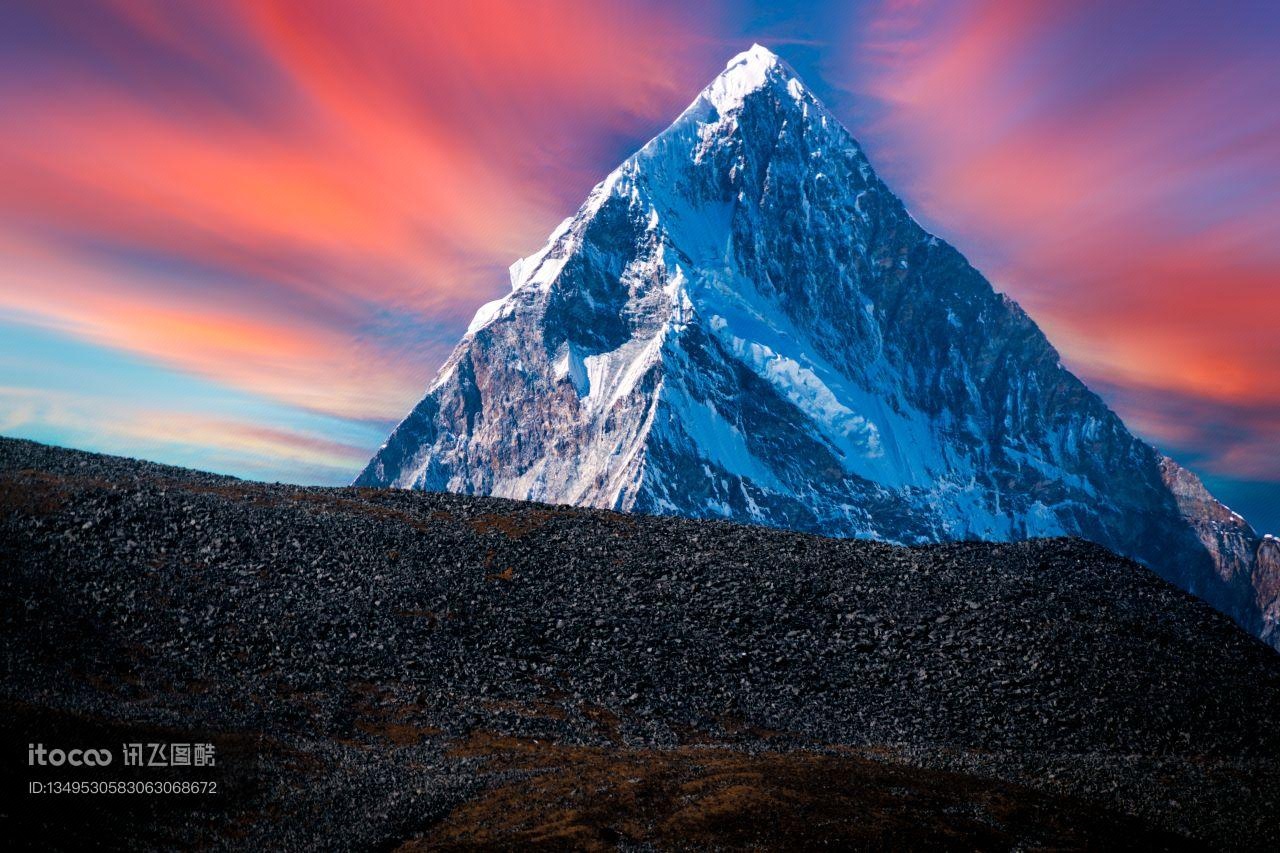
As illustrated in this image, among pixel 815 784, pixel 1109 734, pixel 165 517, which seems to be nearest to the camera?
pixel 815 784

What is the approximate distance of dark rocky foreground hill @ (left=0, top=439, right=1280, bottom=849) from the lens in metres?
35.2

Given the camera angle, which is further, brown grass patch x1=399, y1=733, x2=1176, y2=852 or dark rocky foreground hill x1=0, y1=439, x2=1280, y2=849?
dark rocky foreground hill x1=0, y1=439, x2=1280, y2=849

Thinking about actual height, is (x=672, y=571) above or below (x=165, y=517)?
below

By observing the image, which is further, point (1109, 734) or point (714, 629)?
point (714, 629)

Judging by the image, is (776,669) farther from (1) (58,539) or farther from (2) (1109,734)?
(1) (58,539)

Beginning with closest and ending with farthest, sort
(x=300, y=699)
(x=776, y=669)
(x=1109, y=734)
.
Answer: (x=300, y=699) < (x=1109, y=734) < (x=776, y=669)

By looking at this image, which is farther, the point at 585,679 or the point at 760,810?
the point at 585,679

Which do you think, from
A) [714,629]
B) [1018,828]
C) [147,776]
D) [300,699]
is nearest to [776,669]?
[714,629]

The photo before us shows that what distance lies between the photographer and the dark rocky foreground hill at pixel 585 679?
35.2 metres

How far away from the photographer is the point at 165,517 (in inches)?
2638

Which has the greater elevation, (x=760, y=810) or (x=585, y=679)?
(x=585, y=679)

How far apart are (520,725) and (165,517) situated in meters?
34.6

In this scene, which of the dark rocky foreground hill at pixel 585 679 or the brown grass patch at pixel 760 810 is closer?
the brown grass patch at pixel 760 810

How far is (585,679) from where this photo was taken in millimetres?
57844
